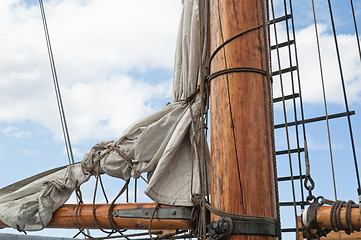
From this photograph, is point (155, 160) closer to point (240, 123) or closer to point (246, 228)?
point (240, 123)

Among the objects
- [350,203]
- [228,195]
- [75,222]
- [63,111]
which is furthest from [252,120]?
[63,111]

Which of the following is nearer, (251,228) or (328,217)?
(251,228)

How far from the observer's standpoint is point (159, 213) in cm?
257

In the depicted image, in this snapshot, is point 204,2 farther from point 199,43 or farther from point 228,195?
point 228,195

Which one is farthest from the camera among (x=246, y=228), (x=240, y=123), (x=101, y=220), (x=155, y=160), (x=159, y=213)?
(x=101, y=220)

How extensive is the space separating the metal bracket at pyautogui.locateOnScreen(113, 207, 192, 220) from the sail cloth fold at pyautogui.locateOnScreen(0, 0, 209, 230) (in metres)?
0.04

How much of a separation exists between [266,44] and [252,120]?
47cm

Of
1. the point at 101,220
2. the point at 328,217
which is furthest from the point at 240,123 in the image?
the point at 101,220

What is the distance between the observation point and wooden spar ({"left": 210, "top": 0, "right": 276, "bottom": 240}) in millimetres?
2133

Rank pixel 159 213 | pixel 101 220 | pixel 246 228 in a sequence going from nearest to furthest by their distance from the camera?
1. pixel 246 228
2. pixel 159 213
3. pixel 101 220

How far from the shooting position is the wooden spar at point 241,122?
2133mm

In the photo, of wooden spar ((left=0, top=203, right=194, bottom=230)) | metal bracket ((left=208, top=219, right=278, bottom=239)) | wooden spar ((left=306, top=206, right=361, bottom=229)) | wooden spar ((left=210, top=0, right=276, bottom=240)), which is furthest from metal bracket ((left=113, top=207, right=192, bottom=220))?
wooden spar ((left=306, top=206, right=361, bottom=229))

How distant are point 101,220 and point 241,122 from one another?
1.26m

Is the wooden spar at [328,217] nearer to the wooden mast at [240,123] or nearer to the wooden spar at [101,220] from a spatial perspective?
the wooden mast at [240,123]
